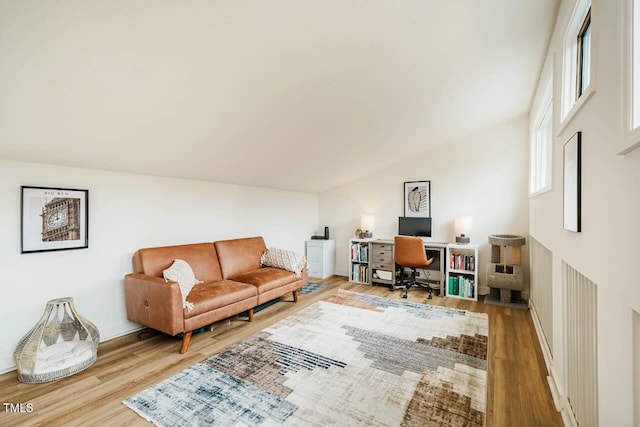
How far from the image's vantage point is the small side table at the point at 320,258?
542 cm

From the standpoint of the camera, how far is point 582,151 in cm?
143

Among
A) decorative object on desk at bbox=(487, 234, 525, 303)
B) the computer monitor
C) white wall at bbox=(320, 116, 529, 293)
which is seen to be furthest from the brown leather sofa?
decorative object on desk at bbox=(487, 234, 525, 303)

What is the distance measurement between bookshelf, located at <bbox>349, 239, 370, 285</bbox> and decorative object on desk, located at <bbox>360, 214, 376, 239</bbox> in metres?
0.20

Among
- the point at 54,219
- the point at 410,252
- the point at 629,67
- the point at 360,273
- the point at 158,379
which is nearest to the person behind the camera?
the point at 629,67

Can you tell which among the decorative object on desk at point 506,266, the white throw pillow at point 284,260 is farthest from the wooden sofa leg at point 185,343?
the decorative object on desk at point 506,266

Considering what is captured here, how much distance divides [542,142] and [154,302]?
4.46 meters

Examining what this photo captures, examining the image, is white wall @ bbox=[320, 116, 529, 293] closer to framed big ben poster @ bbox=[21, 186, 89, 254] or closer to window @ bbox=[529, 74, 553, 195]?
window @ bbox=[529, 74, 553, 195]

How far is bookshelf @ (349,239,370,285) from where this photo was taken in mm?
5070

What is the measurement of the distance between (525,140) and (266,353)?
4.50m

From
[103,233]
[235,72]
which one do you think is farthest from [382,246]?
[103,233]

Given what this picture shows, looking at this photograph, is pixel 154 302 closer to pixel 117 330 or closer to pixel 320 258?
pixel 117 330

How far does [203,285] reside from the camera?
3168mm

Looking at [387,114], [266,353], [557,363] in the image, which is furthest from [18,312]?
Result: [557,363]

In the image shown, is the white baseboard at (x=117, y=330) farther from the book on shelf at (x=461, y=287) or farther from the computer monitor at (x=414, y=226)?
the book on shelf at (x=461, y=287)
